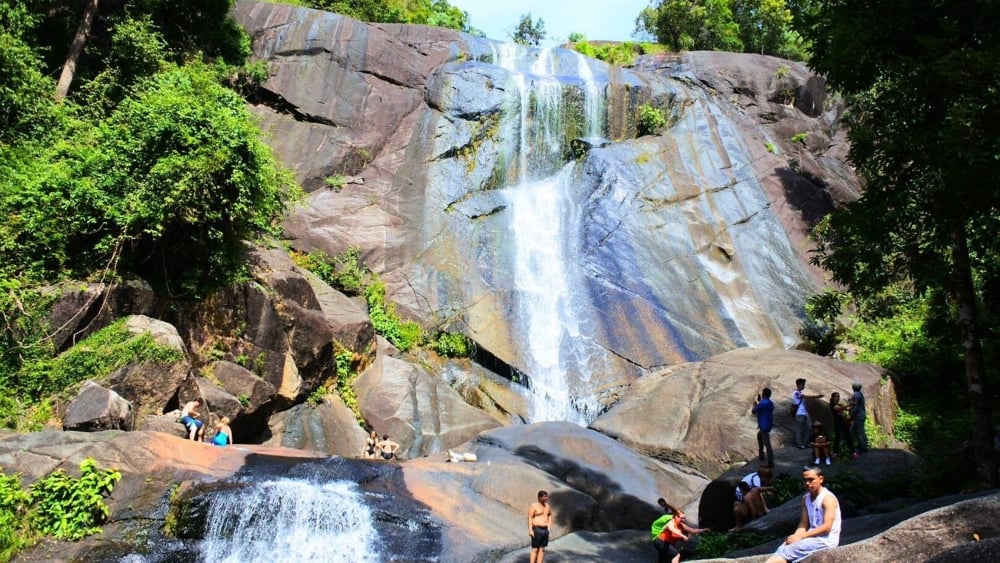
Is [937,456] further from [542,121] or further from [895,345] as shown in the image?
[542,121]

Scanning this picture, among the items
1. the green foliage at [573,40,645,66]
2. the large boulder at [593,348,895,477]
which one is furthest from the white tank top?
the green foliage at [573,40,645,66]

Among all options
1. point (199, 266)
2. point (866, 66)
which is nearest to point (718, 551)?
point (866, 66)

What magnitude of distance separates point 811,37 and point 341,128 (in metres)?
20.3

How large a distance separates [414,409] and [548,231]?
10.8 metres

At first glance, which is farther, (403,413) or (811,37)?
(403,413)

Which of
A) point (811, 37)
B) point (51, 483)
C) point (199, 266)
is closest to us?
point (51, 483)

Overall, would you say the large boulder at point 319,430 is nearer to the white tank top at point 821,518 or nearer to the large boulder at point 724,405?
the large boulder at point 724,405

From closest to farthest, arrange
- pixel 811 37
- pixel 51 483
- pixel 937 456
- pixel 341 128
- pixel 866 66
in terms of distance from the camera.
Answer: pixel 51 483
pixel 866 66
pixel 811 37
pixel 937 456
pixel 341 128

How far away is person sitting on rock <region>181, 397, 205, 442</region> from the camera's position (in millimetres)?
11891

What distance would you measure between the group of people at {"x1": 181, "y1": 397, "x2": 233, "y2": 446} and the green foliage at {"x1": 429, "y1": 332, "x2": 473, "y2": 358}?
8715 millimetres

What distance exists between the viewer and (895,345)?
2095 centimetres

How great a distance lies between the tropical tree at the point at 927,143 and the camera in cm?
764

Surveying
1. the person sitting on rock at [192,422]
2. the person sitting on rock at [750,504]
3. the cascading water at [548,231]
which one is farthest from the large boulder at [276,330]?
the person sitting on rock at [750,504]

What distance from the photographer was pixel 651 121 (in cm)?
2914
